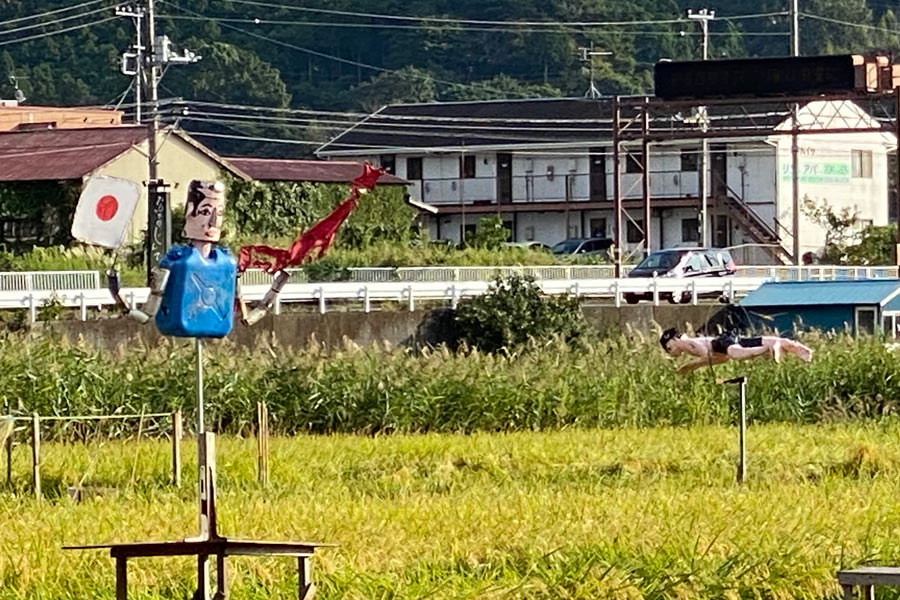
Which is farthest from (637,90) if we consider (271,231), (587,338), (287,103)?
(587,338)

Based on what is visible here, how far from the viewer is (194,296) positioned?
10.2 metres

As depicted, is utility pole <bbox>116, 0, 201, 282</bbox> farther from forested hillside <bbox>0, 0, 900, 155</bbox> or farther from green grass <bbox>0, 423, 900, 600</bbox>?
forested hillside <bbox>0, 0, 900, 155</bbox>

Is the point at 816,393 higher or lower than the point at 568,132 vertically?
lower

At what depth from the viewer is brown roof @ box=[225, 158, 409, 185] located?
49.3m

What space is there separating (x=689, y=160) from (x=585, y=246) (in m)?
5.24

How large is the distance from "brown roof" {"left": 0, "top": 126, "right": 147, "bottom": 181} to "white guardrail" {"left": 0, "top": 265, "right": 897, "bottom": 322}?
857 centimetres

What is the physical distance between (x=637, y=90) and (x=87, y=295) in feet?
175

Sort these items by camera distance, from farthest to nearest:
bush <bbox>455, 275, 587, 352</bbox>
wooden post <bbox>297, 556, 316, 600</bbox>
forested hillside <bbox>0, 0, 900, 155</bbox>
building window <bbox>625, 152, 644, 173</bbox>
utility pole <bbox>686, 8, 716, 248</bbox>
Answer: forested hillside <bbox>0, 0, 900, 155</bbox> < building window <bbox>625, 152, 644, 173</bbox> < utility pole <bbox>686, 8, 716, 248</bbox> < bush <bbox>455, 275, 587, 352</bbox> < wooden post <bbox>297, 556, 316, 600</bbox>

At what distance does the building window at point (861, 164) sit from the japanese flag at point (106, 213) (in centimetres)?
4729

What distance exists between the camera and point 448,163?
59.7 meters

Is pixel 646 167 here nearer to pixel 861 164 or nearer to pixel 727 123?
pixel 727 123

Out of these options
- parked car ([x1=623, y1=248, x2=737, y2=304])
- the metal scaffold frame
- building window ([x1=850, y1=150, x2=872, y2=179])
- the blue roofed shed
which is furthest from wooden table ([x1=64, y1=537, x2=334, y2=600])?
building window ([x1=850, y1=150, x2=872, y2=179])

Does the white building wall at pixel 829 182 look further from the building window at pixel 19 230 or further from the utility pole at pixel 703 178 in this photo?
the building window at pixel 19 230

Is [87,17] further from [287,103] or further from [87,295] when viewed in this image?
[87,295]
